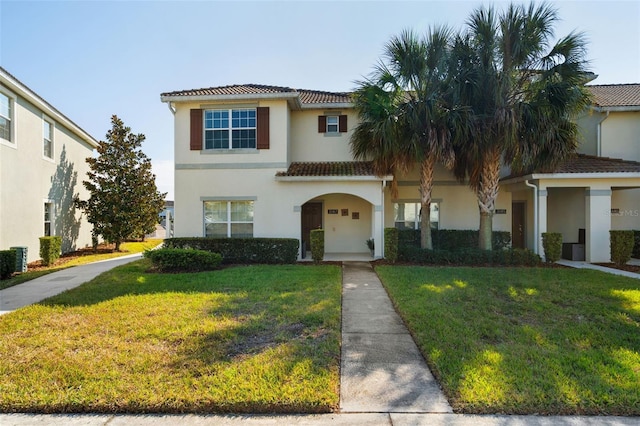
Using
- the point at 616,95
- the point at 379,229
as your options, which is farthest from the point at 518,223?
the point at 379,229

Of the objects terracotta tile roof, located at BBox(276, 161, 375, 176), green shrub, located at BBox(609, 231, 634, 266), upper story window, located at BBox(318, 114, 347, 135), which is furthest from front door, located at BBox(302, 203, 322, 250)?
green shrub, located at BBox(609, 231, 634, 266)

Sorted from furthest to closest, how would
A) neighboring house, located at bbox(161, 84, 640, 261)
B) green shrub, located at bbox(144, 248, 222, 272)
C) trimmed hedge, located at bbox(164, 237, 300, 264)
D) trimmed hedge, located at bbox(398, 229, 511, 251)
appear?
trimmed hedge, located at bbox(398, 229, 511, 251) → neighboring house, located at bbox(161, 84, 640, 261) → trimmed hedge, located at bbox(164, 237, 300, 264) → green shrub, located at bbox(144, 248, 222, 272)

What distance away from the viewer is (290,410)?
11.3ft

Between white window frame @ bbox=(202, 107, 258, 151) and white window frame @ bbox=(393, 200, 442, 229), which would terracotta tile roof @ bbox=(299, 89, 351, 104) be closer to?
white window frame @ bbox=(202, 107, 258, 151)

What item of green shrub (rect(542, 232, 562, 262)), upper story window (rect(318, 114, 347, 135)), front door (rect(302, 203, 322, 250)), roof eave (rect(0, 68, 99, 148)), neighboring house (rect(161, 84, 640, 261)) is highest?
roof eave (rect(0, 68, 99, 148))

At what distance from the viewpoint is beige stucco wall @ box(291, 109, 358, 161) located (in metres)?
15.1

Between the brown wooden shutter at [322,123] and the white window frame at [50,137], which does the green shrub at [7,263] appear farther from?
the brown wooden shutter at [322,123]

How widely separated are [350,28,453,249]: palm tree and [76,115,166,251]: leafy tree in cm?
1359

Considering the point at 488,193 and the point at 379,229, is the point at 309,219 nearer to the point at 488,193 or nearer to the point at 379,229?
the point at 379,229

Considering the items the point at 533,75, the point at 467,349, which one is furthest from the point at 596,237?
the point at 467,349

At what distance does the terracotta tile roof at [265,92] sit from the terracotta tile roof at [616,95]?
1201 centimetres

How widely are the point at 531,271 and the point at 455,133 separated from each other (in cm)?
547

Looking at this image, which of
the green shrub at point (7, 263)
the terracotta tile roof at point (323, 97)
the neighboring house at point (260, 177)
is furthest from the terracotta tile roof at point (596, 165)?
the green shrub at point (7, 263)

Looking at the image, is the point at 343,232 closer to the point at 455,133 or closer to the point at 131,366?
the point at 455,133
